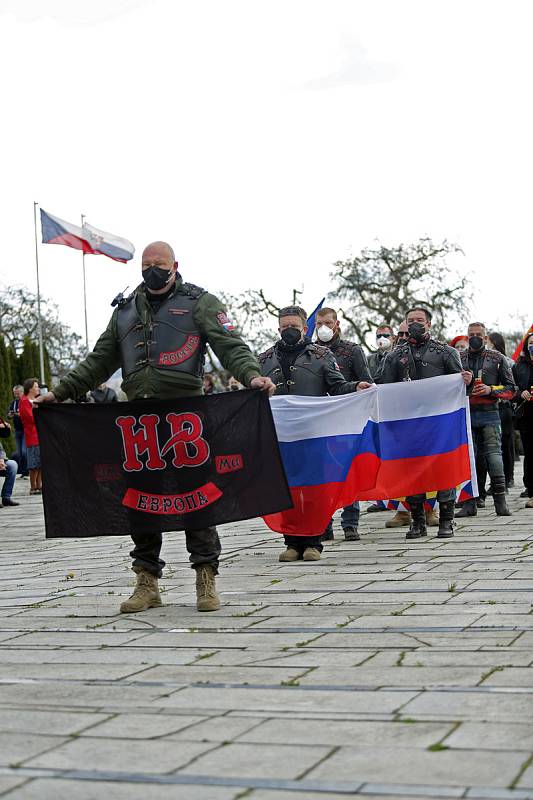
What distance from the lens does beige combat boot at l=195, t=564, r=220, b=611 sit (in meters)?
7.41

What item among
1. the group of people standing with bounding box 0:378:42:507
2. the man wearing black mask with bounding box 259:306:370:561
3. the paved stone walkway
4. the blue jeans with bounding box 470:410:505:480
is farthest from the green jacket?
the group of people standing with bounding box 0:378:42:507

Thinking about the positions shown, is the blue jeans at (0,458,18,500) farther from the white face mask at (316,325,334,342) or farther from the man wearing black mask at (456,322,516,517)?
the white face mask at (316,325,334,342)

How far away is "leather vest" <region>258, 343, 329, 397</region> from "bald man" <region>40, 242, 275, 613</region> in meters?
2.98

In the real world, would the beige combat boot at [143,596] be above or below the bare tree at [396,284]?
below

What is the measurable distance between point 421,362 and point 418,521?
166 cm

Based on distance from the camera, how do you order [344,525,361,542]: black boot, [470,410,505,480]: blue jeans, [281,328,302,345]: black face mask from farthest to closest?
[470,410,505,480]: blue jeans
[344,525,361,542]: black boot
[281,328,302,345]: black face mask

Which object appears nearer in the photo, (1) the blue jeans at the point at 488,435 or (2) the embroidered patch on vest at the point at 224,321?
(2) the embroidered patch on vest at the point at 224,321

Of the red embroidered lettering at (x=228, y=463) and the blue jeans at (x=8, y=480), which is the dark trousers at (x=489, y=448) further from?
the blue jeans at (x=8, y=480)

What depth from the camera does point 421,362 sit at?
1218cm

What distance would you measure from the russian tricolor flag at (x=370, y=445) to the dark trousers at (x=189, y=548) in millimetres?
2497

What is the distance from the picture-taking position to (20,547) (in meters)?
12.6

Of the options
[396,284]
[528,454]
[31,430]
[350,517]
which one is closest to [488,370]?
[528,454]

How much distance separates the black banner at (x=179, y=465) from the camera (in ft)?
24.7

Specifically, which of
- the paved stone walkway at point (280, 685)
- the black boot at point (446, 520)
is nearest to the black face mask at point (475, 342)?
the black boot at point (446, 520)
